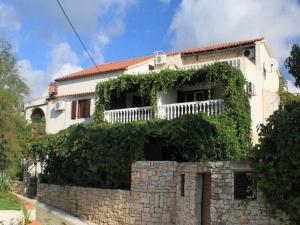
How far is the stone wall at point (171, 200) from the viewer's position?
49.2 ft

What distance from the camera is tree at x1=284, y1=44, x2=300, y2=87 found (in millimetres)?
17516

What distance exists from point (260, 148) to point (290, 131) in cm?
105

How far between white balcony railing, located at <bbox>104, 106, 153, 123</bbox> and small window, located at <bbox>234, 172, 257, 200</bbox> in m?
11.5

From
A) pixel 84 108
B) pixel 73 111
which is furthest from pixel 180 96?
pixel 73 111

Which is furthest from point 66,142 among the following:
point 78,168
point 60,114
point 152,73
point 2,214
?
point 60,114

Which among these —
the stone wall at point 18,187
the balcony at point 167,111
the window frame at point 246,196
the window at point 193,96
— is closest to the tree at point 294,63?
the window frame at point 246,196

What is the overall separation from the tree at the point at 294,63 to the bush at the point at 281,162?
4.04m

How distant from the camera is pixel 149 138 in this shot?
2433cm

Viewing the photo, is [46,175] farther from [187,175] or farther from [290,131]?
[290,131]

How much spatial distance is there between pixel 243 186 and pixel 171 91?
1330cm

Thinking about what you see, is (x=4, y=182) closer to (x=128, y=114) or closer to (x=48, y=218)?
(x=48, y=218)

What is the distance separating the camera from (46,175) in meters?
26.8

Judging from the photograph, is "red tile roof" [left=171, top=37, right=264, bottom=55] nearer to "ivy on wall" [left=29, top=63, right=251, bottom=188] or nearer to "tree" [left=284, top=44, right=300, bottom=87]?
"ivy on wall" [left=29, top=63, right=251, bottom=188]

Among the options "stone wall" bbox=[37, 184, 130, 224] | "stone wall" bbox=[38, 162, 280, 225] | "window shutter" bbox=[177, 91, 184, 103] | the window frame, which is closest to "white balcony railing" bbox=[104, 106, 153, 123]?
"window shutter" bbox=[177, 91, 184, 103]
